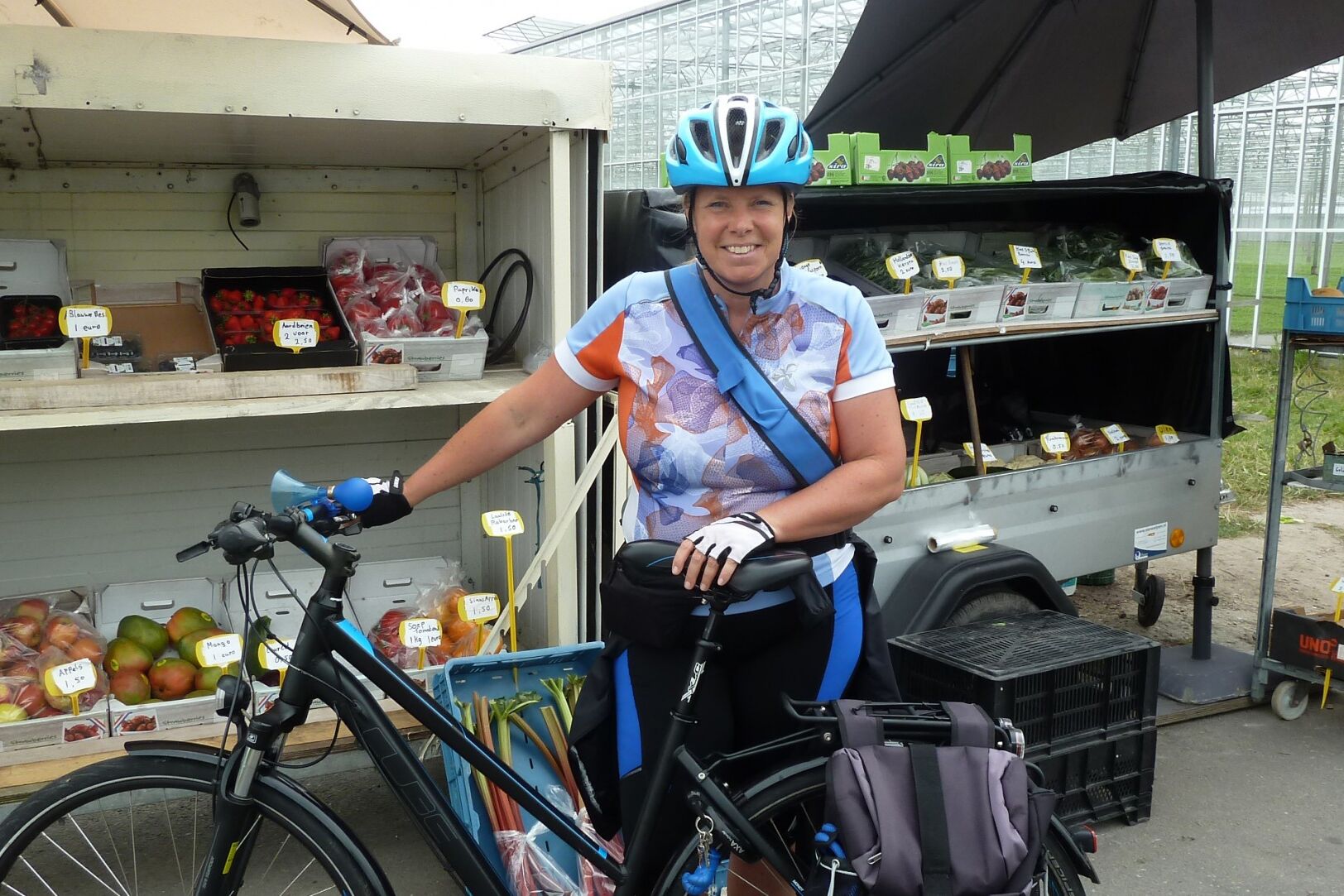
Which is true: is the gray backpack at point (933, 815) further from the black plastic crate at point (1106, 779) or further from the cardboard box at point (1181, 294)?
the cardboard box at point (1181, 294)

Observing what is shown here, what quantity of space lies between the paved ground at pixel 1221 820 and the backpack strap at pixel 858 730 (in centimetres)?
172

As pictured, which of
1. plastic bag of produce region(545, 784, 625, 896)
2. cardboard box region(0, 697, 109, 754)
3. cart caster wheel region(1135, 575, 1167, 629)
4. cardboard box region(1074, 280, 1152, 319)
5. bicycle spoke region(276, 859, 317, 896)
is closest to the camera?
bicycle spoke region(276, 859, 317, 896)

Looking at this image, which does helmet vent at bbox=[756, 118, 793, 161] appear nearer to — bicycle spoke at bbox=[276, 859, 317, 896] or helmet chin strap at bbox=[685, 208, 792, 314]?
helmet chin strap at bbox=[685, 208, 792, 314]

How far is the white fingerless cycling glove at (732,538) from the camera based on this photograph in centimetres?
184

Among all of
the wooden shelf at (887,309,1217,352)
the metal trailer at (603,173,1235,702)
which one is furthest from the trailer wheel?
the wooden shelf at (887,309,1217,352)

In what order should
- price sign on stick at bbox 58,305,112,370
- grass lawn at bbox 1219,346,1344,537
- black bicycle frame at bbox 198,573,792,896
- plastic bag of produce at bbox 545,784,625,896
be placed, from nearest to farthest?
black bicycle frame at bbox 198,573,792,896 < plastic bag of produce at bbox 545,784,625,896 < price sign on stick at bbox 58,305,112,370 < grass lawn at bbox 1219,346,1344,537

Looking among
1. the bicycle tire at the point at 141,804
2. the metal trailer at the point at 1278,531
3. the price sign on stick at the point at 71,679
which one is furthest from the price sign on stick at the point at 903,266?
the price sign on stick at the point at 71,679

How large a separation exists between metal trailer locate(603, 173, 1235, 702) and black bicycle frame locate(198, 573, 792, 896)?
1.70 m

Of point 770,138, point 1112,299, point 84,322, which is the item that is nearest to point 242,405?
point 84,322

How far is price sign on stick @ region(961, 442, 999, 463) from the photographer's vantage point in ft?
13.5

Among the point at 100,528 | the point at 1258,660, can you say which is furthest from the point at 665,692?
the point at 1258,660

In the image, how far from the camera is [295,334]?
3.52 m

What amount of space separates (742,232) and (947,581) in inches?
80.3

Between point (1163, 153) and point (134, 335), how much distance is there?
8203 mm
